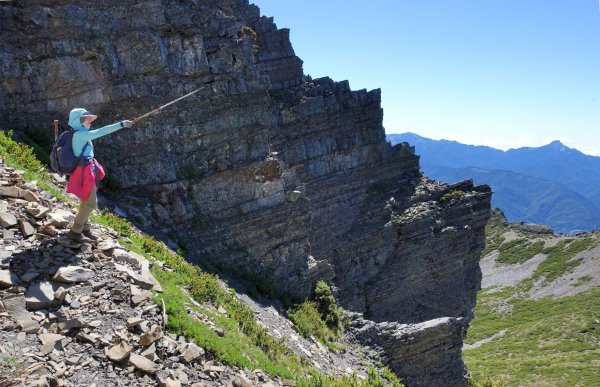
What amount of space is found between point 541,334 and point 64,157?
9311 cm

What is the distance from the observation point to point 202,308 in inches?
585

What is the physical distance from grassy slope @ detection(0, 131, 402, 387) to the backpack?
10.9 ft

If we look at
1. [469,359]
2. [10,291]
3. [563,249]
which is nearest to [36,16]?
[10,291]

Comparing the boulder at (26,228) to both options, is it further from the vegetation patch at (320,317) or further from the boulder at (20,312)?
the vegetation patch at (320,317)

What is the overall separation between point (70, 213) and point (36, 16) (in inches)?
416

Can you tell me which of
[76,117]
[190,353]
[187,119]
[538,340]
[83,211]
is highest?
[187,119]

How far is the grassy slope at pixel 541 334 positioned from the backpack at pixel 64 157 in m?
57.6

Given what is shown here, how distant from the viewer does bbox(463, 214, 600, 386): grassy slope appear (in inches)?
2584

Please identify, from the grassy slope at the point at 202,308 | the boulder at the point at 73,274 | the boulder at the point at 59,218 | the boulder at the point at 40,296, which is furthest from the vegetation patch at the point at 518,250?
the boulder at the point at 40,296

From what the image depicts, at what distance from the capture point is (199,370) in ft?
36.8

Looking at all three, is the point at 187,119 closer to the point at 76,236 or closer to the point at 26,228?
the point at 76,236

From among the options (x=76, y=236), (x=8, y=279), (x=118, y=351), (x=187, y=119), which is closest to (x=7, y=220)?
(x=76, y=236)

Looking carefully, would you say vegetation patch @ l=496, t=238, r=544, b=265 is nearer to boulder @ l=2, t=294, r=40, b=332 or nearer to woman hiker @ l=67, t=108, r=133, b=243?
woman hiker @ l=67, t=108, r=133, b=243

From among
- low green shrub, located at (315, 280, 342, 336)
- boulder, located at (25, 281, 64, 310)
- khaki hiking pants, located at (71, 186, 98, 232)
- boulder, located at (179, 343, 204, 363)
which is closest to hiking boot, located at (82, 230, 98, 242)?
khaki hiking pants, located at (71, 186, 98, 232)
